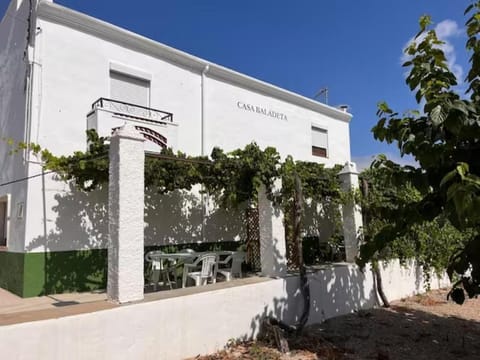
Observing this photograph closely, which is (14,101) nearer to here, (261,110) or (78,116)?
(78,116)

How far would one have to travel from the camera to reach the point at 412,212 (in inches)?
207

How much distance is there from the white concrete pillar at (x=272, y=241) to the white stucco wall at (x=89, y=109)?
486cm

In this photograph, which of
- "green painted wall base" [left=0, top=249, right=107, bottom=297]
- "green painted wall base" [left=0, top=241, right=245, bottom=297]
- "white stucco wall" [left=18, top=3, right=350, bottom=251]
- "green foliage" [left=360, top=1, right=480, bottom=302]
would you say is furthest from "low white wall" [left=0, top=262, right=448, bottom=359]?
"white stucco wall" [left=18, top=3, right=350, bottom=251]

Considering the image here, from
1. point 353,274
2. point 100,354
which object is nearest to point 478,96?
point 353,274

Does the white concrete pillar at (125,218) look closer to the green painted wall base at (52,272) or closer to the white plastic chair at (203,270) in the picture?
the white plastic chair at (203,270)

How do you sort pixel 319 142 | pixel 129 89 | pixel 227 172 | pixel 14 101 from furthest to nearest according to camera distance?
pixel 319 142 → pixel 129 89 → pixel 14 101 → pixel 227 172

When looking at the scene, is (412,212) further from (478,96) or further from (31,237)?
(31,237)

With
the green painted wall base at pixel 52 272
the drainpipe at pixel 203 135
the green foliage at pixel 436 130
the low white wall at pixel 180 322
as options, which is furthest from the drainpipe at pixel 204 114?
the green foliage at pixel 436 130

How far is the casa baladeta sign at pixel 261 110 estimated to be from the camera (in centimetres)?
1475

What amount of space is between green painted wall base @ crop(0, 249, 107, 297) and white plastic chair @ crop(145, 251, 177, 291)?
56.7 inches

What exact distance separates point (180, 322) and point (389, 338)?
13.0 feet

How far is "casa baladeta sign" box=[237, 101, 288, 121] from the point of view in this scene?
14.8m

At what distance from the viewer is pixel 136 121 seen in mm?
10383

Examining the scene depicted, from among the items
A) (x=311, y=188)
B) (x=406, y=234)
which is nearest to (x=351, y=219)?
(x=406, y=234)
